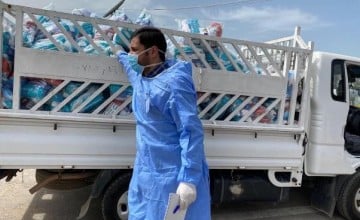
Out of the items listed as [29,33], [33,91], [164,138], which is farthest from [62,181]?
[164,138]

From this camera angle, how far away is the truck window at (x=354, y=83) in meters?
4.55

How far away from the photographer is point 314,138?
13.9 feet

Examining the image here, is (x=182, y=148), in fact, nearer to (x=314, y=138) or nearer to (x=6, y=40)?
(x=6, y=40)

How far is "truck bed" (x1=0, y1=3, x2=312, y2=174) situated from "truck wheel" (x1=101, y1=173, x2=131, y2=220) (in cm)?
21

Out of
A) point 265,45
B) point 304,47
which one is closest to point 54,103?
point 265,45

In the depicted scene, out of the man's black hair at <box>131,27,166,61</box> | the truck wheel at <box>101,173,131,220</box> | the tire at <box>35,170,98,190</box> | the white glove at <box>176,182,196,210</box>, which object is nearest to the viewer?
the white glove at <box>176,182,196,210</box>

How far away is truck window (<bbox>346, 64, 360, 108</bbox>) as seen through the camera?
179 inches

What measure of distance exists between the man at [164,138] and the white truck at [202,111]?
0.91 metres

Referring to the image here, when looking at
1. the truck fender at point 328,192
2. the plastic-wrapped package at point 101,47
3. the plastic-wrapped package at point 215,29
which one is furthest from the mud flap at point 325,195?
the plastic-wrapped package at point 101,47

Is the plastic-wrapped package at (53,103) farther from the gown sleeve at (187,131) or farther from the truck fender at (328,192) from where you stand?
the truck fender at (328,192)

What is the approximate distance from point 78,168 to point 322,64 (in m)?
2.69

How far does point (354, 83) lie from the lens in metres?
4.75

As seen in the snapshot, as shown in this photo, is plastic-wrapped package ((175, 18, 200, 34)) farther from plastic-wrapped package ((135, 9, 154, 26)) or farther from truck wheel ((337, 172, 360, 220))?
truck wheel ((337, 172, 360, 220))

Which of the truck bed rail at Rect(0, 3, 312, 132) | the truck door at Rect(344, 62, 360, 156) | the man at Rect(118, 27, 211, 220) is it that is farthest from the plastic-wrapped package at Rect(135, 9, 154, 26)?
the truck door at Rect(344, 62, 360, 156)
